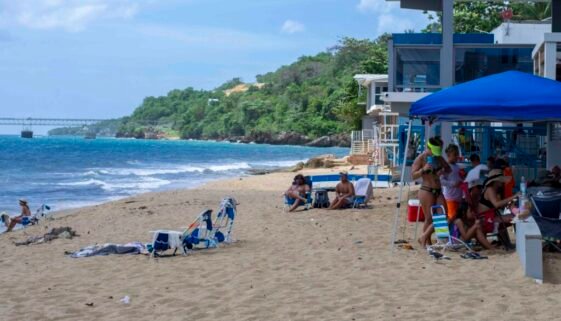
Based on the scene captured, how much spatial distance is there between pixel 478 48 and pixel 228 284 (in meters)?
13.4

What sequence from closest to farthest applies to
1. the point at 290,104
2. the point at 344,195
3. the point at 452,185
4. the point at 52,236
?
the point at 452,185 → the point at 52,236 → the point at 344,195 → the point at 290,104

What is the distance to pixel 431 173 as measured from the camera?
908cm

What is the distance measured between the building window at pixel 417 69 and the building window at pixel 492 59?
23.6 inches

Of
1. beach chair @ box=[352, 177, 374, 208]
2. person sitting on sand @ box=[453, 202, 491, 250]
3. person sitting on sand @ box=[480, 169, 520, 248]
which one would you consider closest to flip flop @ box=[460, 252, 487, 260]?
person sitting on sand @ box=[453, 202, 491, 250]

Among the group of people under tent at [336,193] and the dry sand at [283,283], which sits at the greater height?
the group of people under tent at [336,193]

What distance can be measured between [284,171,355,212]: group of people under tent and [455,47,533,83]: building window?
594 cm

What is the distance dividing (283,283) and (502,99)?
→ 3.27 metres

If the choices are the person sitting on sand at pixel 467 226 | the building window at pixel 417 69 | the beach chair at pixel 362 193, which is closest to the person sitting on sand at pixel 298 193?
the beach chair at pixel 362 193

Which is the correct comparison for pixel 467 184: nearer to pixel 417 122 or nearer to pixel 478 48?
pixel 478 48

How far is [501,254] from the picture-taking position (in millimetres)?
8727

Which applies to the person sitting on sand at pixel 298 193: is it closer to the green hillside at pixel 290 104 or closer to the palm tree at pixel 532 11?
the palm tree at pixel 532 11

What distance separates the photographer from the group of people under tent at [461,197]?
8.95 metres

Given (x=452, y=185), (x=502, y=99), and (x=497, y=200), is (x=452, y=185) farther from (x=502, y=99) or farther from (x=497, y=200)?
(x=502, y=99)

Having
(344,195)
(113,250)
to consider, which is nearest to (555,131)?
(344,195)
